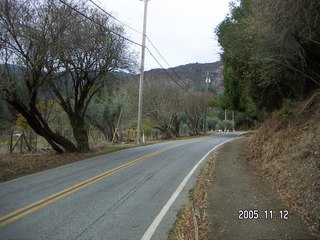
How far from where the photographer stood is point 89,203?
662 cm

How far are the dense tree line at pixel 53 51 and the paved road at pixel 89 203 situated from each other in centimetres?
561

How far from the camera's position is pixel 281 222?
15.8 ft

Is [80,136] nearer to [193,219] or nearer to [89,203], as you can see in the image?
[89,203]

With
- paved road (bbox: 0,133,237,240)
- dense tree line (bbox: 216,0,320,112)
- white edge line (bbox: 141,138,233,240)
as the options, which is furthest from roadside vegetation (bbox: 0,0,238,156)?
white edge line (bbox: 141,138,233,240)

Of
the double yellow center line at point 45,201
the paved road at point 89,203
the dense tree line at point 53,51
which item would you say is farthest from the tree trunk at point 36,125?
the double yellow center line at point 45,201

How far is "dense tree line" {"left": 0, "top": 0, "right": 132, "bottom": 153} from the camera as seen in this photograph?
1255 centimetres

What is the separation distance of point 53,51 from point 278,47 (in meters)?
10.0

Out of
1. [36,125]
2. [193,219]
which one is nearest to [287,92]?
[193,219]

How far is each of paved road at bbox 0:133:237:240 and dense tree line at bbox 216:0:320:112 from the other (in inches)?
241

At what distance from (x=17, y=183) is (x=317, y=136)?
30.2 feet

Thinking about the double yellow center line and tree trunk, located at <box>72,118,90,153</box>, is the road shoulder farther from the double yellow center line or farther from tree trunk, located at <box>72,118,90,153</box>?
tree trunk, located at <box>72,118,90,153</box>

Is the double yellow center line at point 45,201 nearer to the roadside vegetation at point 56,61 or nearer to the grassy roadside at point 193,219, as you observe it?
the grassy roadside at point 193,219

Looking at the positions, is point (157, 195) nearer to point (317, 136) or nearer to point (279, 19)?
point (317, 136)

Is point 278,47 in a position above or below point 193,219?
above
